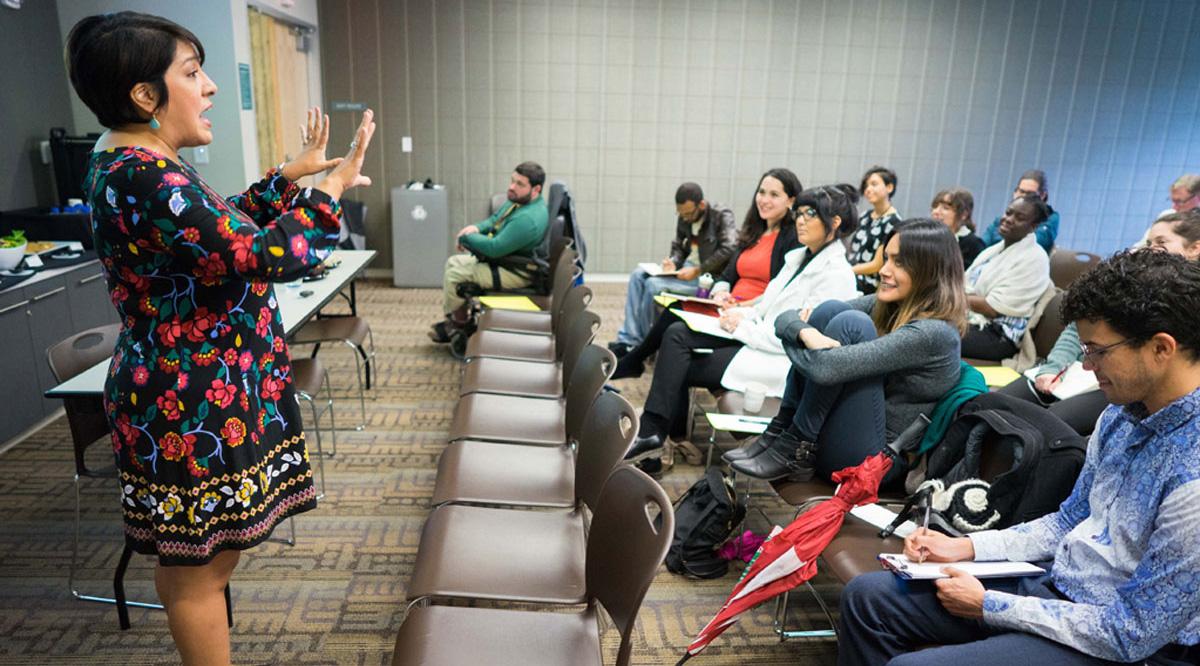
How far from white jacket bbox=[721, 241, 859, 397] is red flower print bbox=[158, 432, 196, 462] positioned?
2.08 meters

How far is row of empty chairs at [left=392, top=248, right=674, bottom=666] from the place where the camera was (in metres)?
1.47

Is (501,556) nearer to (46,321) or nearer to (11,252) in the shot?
(46,321)

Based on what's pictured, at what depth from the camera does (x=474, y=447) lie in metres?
2.38

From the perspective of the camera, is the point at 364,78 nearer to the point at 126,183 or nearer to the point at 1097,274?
the point at 126,183

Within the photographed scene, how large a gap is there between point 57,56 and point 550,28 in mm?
3783

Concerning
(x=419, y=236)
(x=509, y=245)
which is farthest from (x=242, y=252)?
(x=419, y=236)

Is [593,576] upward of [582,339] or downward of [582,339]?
downward

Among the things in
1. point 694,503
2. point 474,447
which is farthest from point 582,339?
point 694,503

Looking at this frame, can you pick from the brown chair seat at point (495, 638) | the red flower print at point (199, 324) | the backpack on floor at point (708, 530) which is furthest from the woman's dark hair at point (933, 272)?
the red flower print at point (199, 324)

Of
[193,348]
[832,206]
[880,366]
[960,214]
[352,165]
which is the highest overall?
[352,165]

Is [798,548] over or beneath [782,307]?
beneath

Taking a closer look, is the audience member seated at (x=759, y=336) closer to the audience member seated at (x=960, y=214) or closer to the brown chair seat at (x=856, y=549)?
the brown chair seat at (x=856, y=549)

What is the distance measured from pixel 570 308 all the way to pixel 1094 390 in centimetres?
207

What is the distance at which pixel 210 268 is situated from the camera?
130 centimetres
